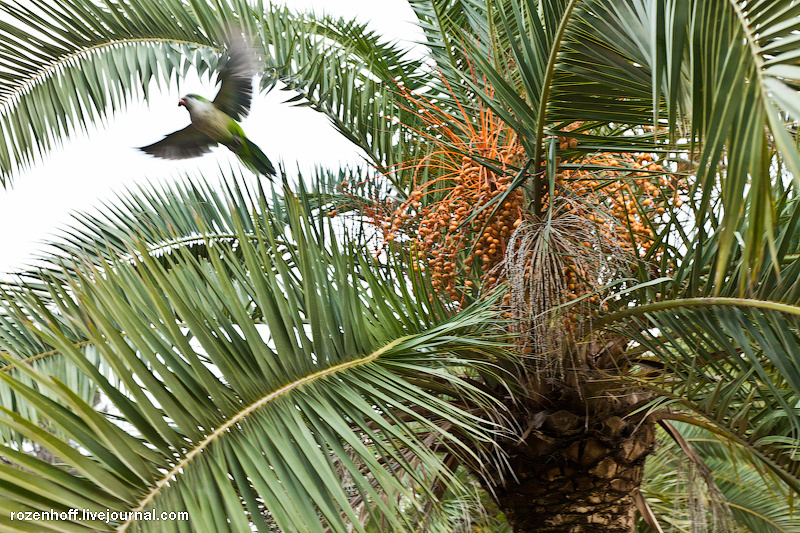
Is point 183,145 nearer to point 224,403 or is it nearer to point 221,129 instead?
point 221,129

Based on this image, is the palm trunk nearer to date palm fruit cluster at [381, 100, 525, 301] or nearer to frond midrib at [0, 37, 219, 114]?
date palm fruit cluster at [381, 100, 525, 301]

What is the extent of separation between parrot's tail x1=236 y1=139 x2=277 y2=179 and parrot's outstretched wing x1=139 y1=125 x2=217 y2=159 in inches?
4.4

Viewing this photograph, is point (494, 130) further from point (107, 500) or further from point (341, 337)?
point (107, 500)

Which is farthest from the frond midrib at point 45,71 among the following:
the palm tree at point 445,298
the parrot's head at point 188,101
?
the parrot's head at point 188,101

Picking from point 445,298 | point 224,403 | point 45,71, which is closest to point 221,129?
point 45,71

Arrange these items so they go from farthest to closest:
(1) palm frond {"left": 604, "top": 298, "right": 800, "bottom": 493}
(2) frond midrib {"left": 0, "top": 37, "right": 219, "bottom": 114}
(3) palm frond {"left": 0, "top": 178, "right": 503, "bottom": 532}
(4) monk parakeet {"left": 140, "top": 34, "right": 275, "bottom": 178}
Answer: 1. (4) monk parakeet {"left": 140, "top": 34, "right": 275, "bottom": 178}
2. (2) frond midrib {"left": 0, "top": 37, "right": 219, "bottom": 114}
3. (1) palm frond {"left": 604, "top": 298, "right": 800, "bottom": 493}
4. (3) palm frond {"left": 0, "top": 178, "right": 503, "bottom": 532}

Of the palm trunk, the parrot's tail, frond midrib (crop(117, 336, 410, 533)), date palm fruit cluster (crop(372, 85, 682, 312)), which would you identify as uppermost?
the parrot's tail

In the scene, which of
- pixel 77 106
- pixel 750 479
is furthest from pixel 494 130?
pixel 750 479

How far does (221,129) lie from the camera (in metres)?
2.40

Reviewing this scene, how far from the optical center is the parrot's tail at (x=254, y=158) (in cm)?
249

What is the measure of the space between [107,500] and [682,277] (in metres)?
1.25

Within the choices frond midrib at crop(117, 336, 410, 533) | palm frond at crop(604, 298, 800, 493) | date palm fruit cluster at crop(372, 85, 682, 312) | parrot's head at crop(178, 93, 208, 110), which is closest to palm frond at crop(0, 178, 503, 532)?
frond midrib at crop(117, 336, 410, 533)

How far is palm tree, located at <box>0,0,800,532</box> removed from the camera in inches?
33.3

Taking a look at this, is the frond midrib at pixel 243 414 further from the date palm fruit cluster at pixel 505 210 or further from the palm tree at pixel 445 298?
the date palm fruit cluster at pixel 505 210
